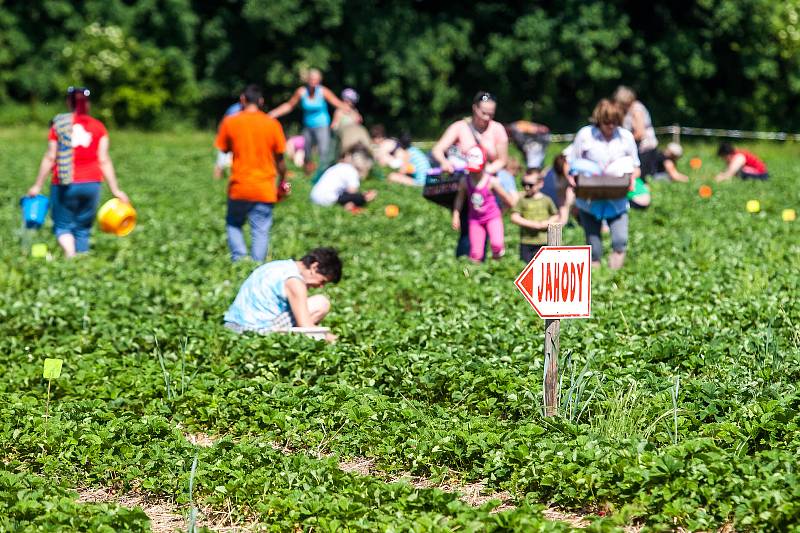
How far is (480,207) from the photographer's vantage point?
1151 centimetres

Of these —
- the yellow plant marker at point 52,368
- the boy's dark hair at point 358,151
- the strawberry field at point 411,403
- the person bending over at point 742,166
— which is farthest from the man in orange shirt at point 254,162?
the person bending over at point 742,166

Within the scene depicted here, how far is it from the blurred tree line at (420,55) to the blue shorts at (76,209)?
24.8 meters

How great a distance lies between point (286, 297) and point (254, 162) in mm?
3298

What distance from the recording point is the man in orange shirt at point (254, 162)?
38.9 ft

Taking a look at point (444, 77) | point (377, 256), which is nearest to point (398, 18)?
point (444, 77)

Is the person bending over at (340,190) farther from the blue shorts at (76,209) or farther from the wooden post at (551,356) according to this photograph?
the wooden post at (551,356)

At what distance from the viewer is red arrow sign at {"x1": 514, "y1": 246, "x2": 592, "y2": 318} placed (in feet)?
20.5

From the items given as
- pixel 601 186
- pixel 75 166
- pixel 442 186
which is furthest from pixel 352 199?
pixel 601 186

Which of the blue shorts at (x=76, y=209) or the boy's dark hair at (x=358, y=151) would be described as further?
the boy's dark hair at (x=358, y=151)

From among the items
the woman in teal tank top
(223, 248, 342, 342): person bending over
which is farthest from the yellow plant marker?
the woman in teal tank top

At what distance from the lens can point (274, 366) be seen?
7859 millimetres

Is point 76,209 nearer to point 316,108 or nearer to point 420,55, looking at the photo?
Answer: point 316,108

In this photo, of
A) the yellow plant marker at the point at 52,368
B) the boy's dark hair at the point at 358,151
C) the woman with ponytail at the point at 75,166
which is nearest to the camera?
the yellow plant marker at the point at 52,368

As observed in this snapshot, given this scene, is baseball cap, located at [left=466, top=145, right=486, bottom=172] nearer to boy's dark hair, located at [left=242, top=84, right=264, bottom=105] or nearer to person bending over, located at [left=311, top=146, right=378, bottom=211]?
boy's dark hair, located at [left=242, top=84, right=264, bottom=105]
